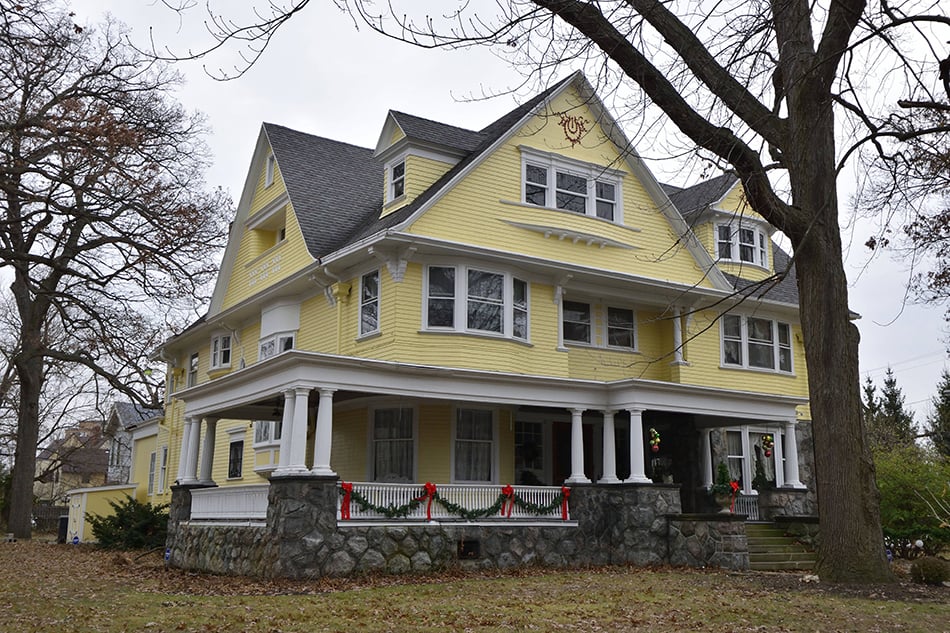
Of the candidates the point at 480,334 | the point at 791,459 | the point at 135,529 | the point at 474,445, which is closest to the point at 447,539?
the point at 474,445

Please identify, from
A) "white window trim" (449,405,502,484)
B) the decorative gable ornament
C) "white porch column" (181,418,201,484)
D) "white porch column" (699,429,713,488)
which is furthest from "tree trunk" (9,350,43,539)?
"white porch column" (699,429,713,488)

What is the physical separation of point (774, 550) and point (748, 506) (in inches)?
163

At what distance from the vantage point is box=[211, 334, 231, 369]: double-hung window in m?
25.4

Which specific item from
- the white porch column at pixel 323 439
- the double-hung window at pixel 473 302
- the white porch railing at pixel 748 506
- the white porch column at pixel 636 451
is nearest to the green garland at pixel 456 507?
the white porch column at pixel 323 439

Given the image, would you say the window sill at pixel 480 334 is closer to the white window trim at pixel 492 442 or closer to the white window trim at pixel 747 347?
the white window trim at pixel 492 442

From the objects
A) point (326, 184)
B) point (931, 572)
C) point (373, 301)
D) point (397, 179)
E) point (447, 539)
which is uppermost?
point (326, 184)

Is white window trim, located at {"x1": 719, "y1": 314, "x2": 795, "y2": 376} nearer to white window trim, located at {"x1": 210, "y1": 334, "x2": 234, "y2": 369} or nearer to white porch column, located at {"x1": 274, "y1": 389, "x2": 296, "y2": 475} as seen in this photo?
white porch column, located at {"x1": 274, "y1": 389, "x2": 296, "y2": 475}

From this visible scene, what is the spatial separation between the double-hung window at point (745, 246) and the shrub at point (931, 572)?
11.3m

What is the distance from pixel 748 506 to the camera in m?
22.6

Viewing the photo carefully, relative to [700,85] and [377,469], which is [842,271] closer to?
[700,85]

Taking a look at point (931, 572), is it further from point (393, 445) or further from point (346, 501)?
point (393, 445)

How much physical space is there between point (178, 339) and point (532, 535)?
50.0ft

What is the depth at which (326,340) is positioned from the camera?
20406 mm

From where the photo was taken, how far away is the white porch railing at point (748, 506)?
22411 mm
